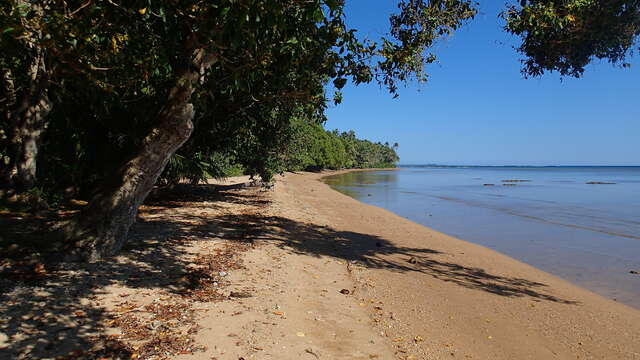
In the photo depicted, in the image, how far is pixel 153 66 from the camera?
575cm

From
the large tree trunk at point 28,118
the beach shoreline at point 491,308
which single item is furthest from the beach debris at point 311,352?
the large tree trunk at point 28,118

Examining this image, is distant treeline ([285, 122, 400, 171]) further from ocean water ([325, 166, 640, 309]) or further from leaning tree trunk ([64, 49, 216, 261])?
leaning tree trunk ([64, 49, 216, 261])

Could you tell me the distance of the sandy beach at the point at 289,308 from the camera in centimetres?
391

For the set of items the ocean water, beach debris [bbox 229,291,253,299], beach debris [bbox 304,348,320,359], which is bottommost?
the ocean water

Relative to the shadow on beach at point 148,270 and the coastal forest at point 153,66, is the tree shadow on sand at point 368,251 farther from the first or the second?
the coastal forest at point 153,66

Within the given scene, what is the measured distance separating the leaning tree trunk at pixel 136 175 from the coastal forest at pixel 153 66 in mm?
16

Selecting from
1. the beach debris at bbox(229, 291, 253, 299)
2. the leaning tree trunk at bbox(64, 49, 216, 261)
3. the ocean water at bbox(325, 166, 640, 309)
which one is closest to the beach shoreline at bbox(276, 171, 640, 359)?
the ocean water at bbox(325, 166, 640, 309)

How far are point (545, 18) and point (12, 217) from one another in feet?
36.4

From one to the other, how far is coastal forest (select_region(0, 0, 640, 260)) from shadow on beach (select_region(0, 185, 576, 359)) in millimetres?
632

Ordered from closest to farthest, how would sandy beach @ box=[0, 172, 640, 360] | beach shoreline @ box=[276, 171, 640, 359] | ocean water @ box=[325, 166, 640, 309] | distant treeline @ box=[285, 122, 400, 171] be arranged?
sandy beach @ box=[0, 172, 640, 360] → beach shoreline @ box=[276, 171, 640, 359] → ocean water @ box=[325, 166, 640, 309] → distant treeline @ box=[285, 122, 400, 171]

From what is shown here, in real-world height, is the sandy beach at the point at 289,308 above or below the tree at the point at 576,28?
below

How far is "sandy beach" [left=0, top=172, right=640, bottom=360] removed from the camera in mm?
3914

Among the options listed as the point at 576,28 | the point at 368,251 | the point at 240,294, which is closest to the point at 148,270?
the point at 240,294

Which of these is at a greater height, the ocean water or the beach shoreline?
the beach shoreline
